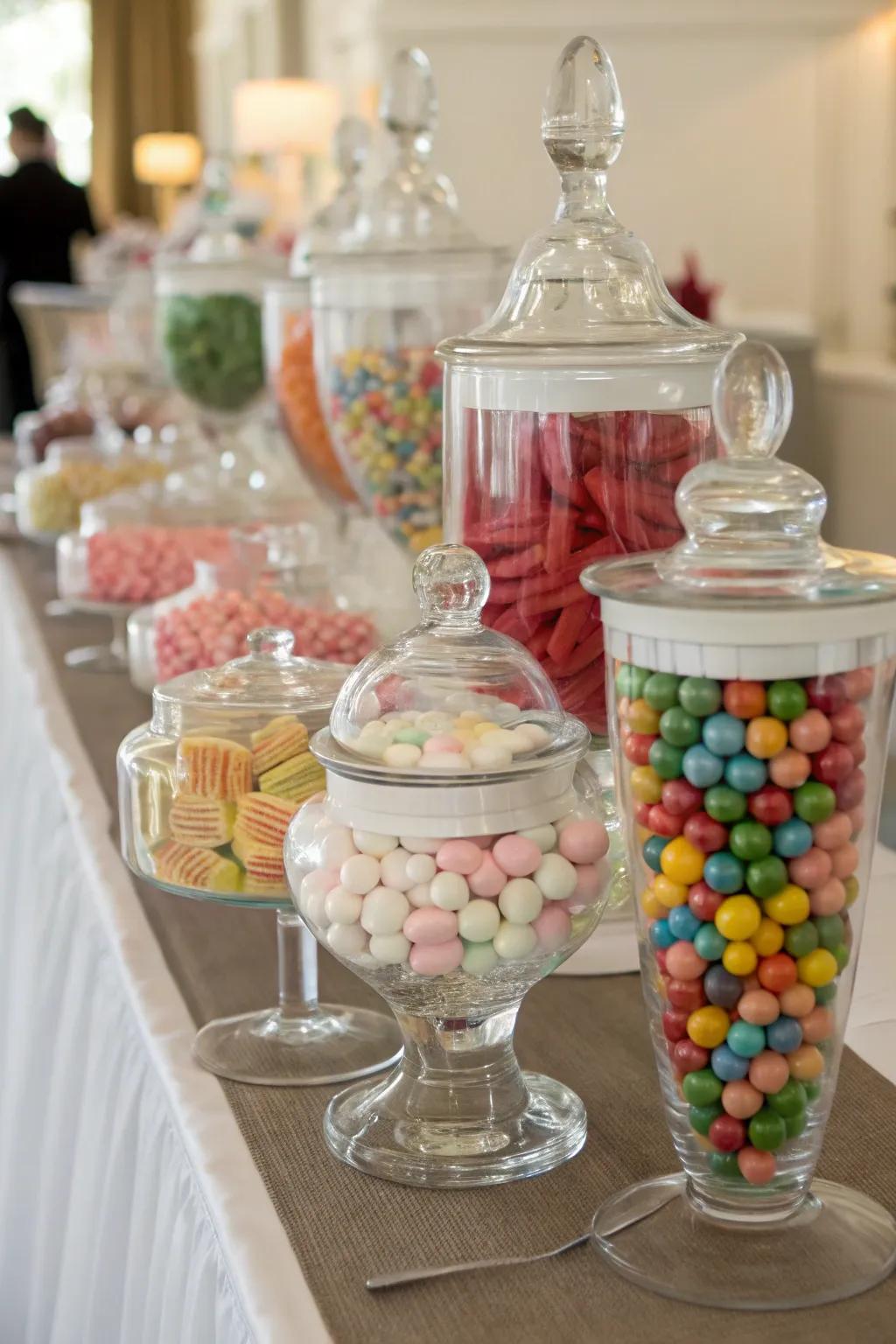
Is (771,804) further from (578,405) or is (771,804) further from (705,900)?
(578,405)

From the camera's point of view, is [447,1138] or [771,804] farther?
[447,1138]

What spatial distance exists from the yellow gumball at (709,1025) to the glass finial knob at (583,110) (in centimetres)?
45

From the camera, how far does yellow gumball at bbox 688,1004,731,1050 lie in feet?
1.98

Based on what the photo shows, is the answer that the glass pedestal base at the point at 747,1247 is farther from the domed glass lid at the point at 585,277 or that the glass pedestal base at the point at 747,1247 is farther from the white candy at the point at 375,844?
the domed glass lid at the point at 585,277

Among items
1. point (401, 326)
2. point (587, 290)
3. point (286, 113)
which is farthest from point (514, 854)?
point (286, 113)

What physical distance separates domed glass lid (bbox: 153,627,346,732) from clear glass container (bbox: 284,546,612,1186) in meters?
0.11

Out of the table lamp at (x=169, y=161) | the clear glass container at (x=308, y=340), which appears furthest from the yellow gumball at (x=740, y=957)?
the table lamp at (x=169, y=161)

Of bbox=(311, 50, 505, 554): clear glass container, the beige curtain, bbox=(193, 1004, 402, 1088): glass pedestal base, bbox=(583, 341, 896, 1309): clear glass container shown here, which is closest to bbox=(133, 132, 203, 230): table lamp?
the beige curtain

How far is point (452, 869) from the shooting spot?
640 mm

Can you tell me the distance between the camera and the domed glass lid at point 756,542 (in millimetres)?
566

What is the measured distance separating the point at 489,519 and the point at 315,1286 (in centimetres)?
42

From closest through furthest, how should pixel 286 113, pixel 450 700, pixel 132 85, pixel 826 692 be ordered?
1. pixel 826 692
2. pixel 450 700
3. pixel 286 113
4. pixel 132 85

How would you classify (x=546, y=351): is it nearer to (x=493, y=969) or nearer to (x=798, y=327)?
(x=493, y=969)

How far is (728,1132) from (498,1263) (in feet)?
0.33
